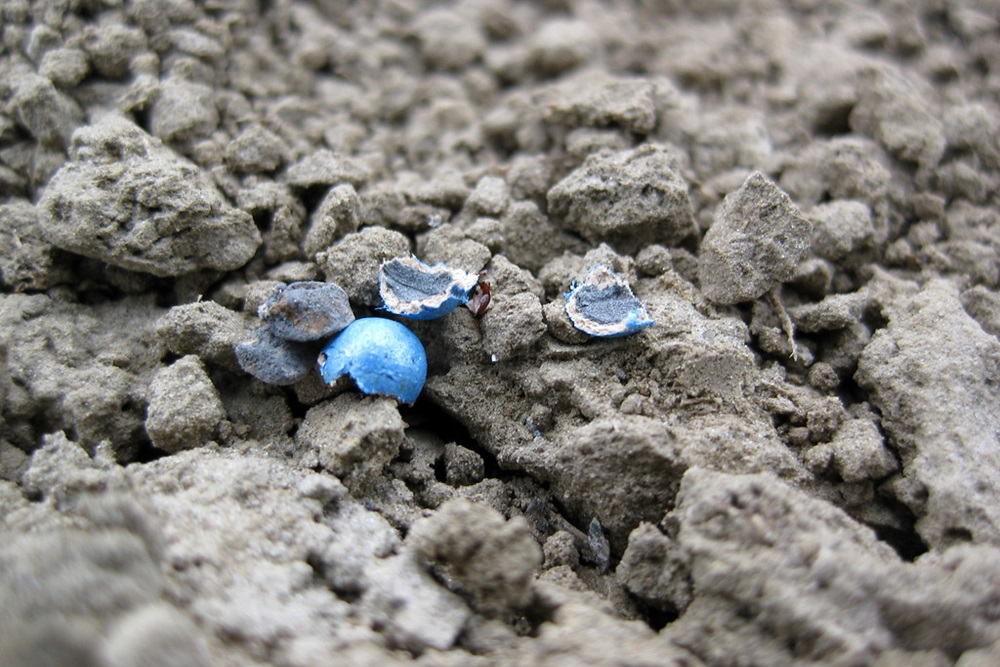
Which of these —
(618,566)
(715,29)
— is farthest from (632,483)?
(715,29)

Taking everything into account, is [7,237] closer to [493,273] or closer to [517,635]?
[493,273]

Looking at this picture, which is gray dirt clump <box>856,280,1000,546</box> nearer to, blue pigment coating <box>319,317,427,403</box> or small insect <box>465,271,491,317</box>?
small insect <box>465,271,491,317</box>

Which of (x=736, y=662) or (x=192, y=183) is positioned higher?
(x=192, y=183)

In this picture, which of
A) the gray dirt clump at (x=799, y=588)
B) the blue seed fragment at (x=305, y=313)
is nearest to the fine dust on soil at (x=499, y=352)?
the gray dirt clump at (x=799, y=588)

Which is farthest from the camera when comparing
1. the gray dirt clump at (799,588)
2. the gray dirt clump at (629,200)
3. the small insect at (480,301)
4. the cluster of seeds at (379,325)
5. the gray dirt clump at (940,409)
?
the gray dirt clump at (629,200)

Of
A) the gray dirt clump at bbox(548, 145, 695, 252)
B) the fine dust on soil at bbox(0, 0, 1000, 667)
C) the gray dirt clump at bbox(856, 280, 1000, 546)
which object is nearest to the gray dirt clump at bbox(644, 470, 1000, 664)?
the fine dust on soil at bbox(0, 0, 1000, 667)

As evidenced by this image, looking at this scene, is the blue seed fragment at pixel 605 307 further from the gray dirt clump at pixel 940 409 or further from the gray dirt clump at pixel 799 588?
the gray dirt clump at pixel 940 409

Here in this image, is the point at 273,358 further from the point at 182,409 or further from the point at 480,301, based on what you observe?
the point at 480,301
